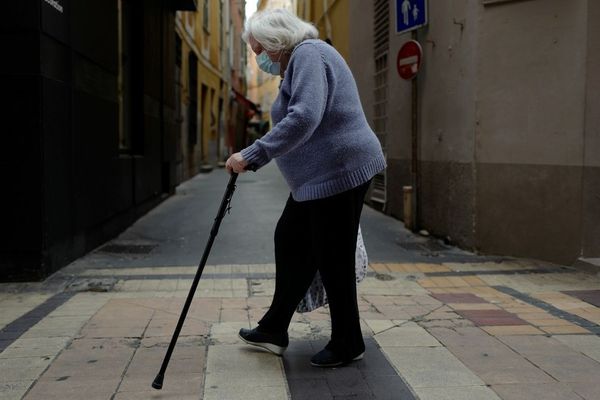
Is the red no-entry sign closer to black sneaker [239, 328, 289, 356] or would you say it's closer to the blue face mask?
the blue face mask

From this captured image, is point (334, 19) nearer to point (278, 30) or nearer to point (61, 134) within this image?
point (61, 134)

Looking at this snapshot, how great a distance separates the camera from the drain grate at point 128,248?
6.87m

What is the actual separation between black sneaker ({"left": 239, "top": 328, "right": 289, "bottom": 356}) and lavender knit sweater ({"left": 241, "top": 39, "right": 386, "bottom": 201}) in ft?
2.55

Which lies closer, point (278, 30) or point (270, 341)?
point (278, 30)

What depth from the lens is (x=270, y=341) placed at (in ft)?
11.4

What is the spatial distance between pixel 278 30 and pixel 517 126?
158 inches

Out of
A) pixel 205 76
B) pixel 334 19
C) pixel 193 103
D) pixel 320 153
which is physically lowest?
pixel 320 153

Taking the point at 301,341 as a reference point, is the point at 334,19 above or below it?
above

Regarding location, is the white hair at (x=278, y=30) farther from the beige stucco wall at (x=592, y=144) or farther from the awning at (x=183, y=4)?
the awning at (x=183, y=4)

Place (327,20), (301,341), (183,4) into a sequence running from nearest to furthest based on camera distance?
1. (301,341)
2. (183,4)
3. (327,20)

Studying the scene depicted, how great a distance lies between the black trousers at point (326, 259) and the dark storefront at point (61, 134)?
2.65 meters

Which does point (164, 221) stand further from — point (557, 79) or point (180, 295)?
point (557, 79)

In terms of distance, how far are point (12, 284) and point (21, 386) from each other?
2.38 m

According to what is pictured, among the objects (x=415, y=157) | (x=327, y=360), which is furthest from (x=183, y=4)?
(x=327, y=360)
